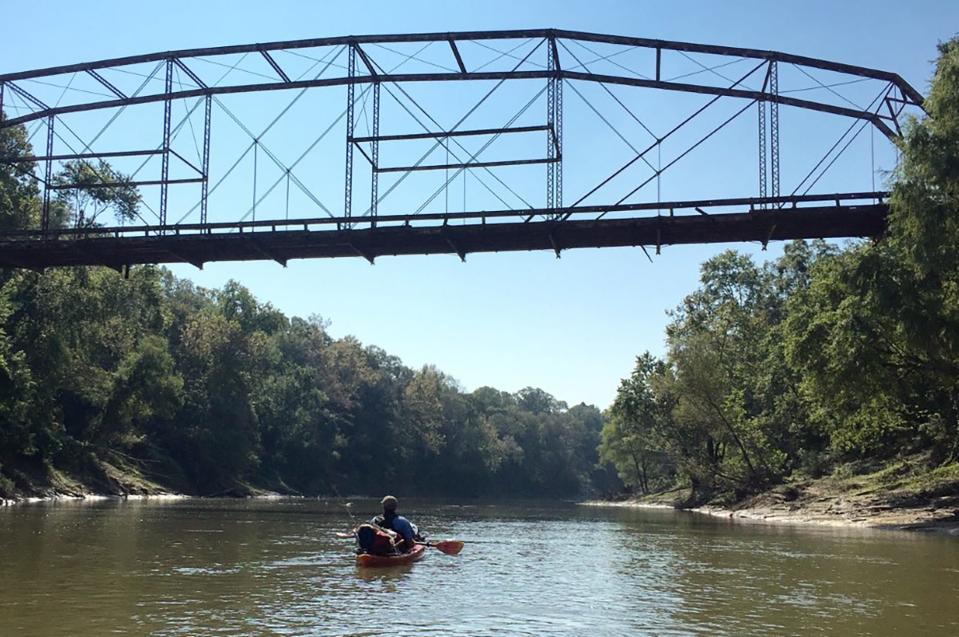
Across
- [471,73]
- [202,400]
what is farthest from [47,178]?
[202,400]

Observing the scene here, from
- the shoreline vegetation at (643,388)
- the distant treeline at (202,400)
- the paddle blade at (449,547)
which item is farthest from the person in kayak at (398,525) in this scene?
the distant treeline at (202,400)

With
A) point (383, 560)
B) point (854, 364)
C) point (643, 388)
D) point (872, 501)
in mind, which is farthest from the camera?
point (643, 388)

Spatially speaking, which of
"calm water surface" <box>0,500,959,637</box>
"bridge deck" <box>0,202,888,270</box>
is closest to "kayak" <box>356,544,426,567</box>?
"calm water surface" <box>0,500,959,637</box>

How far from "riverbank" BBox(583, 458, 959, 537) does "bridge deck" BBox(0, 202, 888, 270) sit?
→ 11171mm

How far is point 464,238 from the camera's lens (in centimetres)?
3419

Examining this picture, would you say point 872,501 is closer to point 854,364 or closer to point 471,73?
point 854,364

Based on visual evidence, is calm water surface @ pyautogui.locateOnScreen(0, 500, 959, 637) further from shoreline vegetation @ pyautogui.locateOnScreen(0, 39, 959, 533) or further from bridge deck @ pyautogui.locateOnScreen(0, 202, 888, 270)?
bridge deck @ pyautogui.locateOnScreen(0, 202, 888, 270)

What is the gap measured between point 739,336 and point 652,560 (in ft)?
198

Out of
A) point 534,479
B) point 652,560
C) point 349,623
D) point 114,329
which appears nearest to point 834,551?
point 652,560

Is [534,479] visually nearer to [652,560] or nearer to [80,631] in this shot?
[652,560]

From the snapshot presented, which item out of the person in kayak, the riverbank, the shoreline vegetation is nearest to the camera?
the person in kayak

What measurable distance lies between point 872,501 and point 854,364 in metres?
11.5

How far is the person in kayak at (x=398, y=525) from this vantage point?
24.0 meters

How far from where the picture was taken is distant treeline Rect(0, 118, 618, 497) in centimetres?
5672
